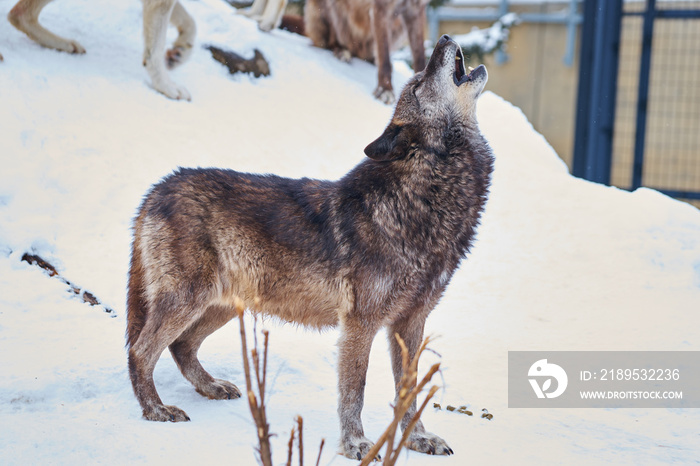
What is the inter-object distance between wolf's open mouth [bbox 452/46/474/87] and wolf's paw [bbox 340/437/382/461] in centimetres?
152

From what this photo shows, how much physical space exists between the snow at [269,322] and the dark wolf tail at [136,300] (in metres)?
0.31

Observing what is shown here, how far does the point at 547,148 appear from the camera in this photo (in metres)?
7.14

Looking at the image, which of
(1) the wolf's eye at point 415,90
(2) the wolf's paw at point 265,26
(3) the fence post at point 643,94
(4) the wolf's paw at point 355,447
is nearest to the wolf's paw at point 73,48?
(2) the wolf's paw at point 265,26

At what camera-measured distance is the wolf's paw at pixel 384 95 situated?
24.1 ft

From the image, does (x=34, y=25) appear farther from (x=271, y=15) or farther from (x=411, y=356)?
(x=411, y=356)

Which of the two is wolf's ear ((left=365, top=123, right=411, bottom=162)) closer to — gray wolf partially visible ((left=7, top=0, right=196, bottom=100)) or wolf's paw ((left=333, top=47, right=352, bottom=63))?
gray wolf partially visible ((left=7, top=0, right=196, bottom=100))

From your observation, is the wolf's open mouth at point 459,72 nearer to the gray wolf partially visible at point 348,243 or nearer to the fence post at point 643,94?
the gray wolf partially visible at point 348,243

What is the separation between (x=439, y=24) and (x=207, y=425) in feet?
40.8

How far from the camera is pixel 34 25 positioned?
578 cm

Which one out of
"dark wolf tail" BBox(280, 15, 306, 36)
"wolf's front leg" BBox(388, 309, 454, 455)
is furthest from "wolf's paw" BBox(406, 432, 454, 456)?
"dark wolf tail" BBox(280, 15, 306, 36)

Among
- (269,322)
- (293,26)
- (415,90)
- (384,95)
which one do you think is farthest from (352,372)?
(293,26)

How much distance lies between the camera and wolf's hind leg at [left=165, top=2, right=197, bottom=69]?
20.3ft

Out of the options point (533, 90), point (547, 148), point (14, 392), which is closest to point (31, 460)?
point (14, 392)

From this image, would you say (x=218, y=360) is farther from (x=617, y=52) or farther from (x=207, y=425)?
(x=617, y=52)
